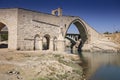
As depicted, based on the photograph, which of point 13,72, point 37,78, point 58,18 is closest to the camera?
point 37,78

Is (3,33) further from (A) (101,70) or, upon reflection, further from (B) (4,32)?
(A) (101,70)

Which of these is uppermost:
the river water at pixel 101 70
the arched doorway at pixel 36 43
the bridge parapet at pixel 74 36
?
the bridge parapet at pixel 74 36

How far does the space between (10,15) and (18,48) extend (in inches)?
198

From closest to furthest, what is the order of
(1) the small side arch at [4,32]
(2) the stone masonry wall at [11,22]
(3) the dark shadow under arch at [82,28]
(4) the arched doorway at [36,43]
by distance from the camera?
(2) the stone masonry wall at [11,22], (4) the arched doorway at [36,43], (1) the small side arch at [4,32], (3) the dark shadow under arch at [82,28]

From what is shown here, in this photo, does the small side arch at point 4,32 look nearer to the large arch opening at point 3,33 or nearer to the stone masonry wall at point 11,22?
the large arch opening at point 3,33

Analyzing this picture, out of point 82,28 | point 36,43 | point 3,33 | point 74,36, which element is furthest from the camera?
point 74,36

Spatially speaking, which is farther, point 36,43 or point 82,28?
point 82,28

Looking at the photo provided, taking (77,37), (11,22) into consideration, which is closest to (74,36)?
(77,37)

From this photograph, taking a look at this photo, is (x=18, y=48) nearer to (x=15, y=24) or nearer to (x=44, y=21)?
(x=15, y=24)

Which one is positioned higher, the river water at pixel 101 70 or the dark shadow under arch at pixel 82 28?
the dark shadow under arch at pixel 82 28

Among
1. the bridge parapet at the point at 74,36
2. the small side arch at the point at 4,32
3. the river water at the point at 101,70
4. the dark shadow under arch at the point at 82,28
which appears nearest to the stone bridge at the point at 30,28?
the small side arch at the point at 4,32

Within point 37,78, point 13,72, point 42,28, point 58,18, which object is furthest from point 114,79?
point 58,18

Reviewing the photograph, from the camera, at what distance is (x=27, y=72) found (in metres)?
11.6

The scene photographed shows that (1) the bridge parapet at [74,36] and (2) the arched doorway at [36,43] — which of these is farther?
(1) the bridge parapet at [74,36]
